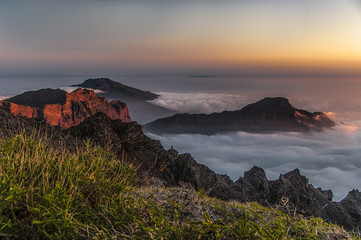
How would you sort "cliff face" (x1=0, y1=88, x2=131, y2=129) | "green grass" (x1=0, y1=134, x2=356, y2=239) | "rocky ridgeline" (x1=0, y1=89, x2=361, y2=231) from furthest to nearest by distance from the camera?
1. "cliff face" (x1=0, y1=88, x2=131, y2=129)
2. "rocky ridgeline" (x1=0, y1=89, x2=361, y2=231)
3. "green grass" (x1=0, y1=134, x2=356, y2=239)

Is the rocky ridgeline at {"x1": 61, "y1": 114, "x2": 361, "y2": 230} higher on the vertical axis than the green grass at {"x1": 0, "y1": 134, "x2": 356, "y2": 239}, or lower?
lower

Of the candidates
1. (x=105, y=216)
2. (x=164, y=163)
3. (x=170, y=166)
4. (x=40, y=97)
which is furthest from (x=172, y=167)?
(x=40, y=97)

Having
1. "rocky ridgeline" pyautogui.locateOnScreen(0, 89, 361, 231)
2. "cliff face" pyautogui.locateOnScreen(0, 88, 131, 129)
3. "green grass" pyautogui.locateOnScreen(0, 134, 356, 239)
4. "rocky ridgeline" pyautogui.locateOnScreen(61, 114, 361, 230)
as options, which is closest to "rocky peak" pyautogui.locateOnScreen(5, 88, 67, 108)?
"cliff face" pyautogui.locateOnScreen(0, 88, 131, 129)

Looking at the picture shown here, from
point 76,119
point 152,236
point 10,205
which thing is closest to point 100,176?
point 10,205

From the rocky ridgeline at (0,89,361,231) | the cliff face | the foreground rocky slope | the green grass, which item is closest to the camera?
the green grass

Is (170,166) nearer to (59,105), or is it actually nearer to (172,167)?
(172,167)

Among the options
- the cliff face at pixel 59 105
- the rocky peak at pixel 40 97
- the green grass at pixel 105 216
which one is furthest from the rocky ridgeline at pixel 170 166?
the rocky peak at pixel 40 97

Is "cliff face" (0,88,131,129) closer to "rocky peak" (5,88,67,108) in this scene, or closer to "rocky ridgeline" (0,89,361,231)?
"rocky peak" (5,88,67,108)

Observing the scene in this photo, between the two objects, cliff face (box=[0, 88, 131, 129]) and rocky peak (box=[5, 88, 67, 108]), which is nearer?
cliff face (box=[0, 88, 131, 129])

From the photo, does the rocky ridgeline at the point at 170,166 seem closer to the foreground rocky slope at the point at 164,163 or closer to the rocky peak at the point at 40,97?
the foreground rocky slope at the point at 164,163

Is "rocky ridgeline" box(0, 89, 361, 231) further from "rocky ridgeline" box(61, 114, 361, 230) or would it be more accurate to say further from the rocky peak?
the rocky peak

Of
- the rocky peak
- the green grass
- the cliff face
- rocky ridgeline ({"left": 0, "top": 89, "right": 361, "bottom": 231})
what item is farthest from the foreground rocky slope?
the rocky peak

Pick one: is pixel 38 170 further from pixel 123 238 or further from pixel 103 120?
pixel 103 120

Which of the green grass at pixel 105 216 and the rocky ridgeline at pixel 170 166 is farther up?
the green grass at pixel 105 216
